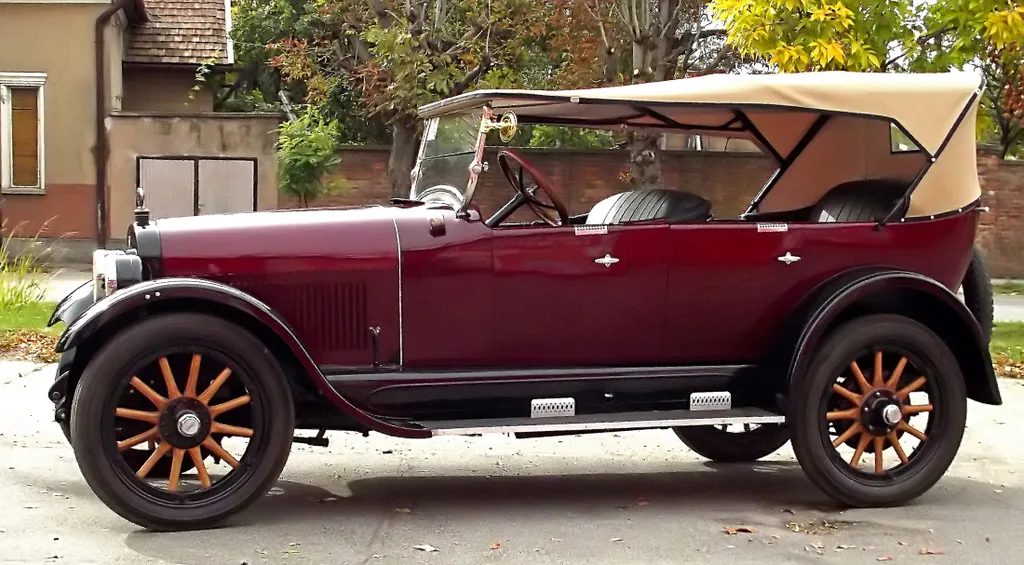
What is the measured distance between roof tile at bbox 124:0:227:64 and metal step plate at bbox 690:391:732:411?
19.9 metres

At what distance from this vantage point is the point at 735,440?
23.2ft

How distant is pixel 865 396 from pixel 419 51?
532 inches

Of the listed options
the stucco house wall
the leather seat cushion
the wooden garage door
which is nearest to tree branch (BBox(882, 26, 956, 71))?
the leather seat cushion

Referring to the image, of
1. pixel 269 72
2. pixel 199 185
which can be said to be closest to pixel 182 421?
pixel 199 185

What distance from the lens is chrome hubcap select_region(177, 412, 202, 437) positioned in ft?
17.2

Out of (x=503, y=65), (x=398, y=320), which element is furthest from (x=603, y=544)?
(x=503, y=65)

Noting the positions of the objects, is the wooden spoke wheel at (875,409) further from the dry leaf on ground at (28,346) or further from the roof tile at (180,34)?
the roof tile at (180,34)

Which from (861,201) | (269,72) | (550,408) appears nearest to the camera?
(550,408)

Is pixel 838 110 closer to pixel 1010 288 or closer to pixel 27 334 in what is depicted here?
pixel 27 334

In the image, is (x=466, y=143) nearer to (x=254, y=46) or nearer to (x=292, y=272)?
(x=292, y=272)

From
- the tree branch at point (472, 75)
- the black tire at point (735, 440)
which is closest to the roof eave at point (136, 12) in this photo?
the tree branch at point (472, 75)

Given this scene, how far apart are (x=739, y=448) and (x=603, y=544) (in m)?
2.04

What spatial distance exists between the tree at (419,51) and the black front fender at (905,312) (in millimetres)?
12350

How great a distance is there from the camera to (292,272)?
555 centimetres
